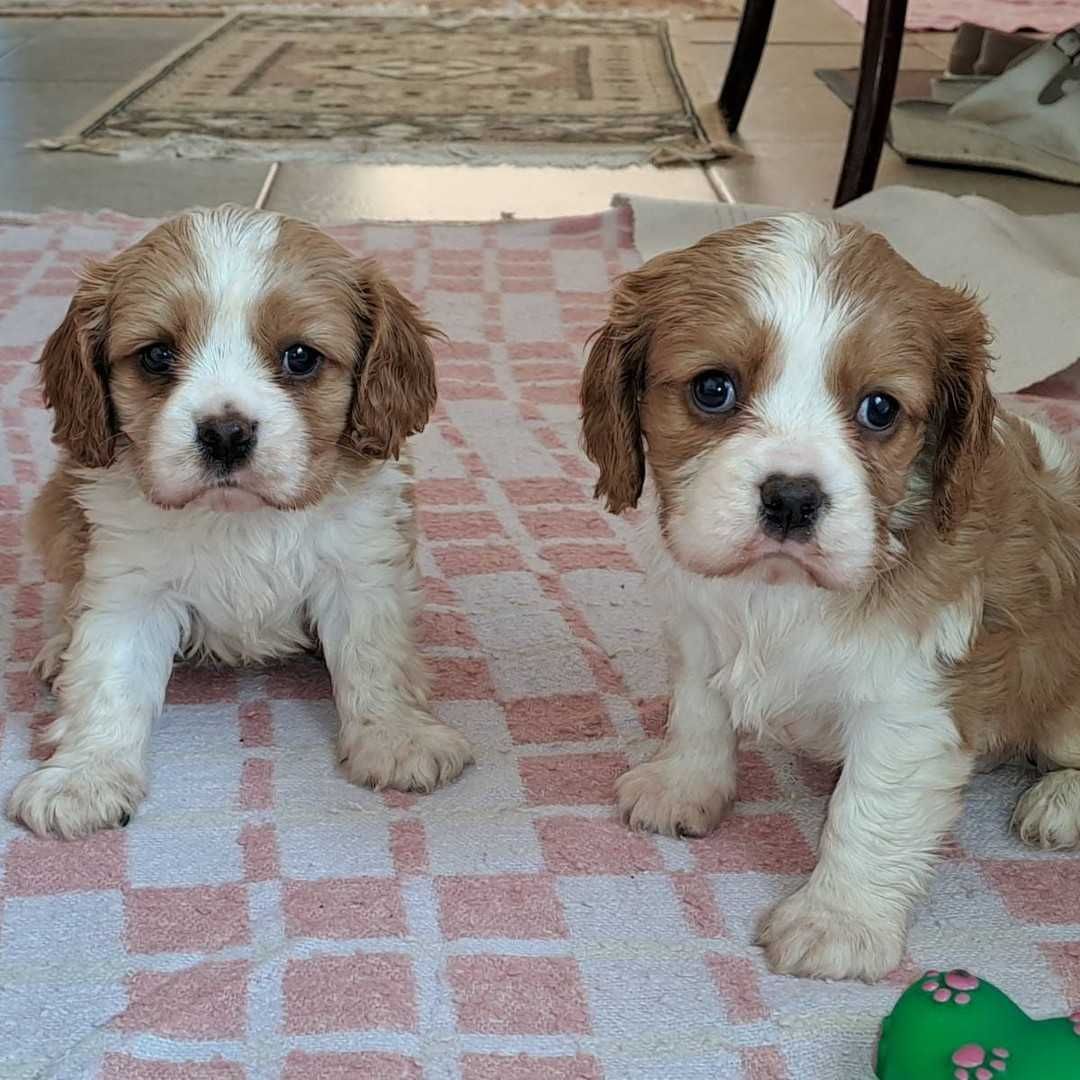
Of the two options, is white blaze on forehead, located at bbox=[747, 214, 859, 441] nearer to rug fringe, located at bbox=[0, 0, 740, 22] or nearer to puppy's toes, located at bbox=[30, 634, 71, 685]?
puppy's toes, located at bbox=[30, 634, 71, 685]

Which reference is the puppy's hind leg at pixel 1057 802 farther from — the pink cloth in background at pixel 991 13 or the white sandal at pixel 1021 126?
the pink cloth in background at pixel 991 13

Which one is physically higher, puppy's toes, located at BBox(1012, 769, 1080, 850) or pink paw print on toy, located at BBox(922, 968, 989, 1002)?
pink paw print on toy, located at BBox(922, 968, 989, 1002)

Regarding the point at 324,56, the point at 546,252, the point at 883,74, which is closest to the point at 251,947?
the point at 546,252

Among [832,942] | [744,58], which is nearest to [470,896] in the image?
[832,942]

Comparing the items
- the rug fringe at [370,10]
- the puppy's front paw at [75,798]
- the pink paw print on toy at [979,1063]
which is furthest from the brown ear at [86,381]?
the rug fringe at [370,10]

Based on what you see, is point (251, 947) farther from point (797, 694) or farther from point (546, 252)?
point (546, 252)

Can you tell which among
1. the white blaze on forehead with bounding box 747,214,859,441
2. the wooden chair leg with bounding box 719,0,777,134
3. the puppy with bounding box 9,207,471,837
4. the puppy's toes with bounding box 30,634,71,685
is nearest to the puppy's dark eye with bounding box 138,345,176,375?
the puppy with bounding box 9,207,471,837

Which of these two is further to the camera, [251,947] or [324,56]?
[324,56]
